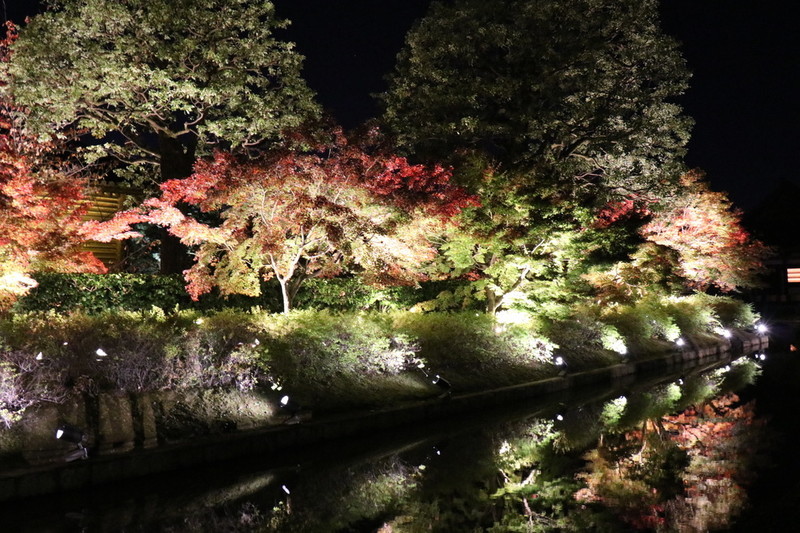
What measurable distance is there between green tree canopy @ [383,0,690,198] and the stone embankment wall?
443 inches

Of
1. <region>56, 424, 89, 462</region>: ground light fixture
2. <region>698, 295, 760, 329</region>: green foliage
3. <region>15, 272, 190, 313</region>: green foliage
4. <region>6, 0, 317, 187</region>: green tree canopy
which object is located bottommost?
<region>698, 295, 760, 329</region>: green foliage

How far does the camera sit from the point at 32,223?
39.9ft

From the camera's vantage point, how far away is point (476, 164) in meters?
17.5

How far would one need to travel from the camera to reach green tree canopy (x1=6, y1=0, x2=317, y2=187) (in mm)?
14727

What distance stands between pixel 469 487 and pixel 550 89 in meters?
15.1

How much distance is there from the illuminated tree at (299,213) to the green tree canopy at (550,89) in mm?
6892

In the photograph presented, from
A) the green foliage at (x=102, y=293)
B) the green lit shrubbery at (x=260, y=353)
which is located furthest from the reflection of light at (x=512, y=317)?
the green foliage at (x=102, y=293)

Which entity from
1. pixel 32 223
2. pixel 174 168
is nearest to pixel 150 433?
pixel 32 223

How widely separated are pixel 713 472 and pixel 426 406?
5473mm

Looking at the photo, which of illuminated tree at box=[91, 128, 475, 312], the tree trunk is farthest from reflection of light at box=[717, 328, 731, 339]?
the tree trunk

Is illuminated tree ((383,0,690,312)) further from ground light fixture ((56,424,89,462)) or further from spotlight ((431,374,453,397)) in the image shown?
ground light fixture ((56,424,89,462))

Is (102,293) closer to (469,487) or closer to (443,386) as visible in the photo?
(443,386)

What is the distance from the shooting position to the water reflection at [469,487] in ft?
22.8

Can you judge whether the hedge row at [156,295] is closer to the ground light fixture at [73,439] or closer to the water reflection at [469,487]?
the ground light fixture at [73,439]
